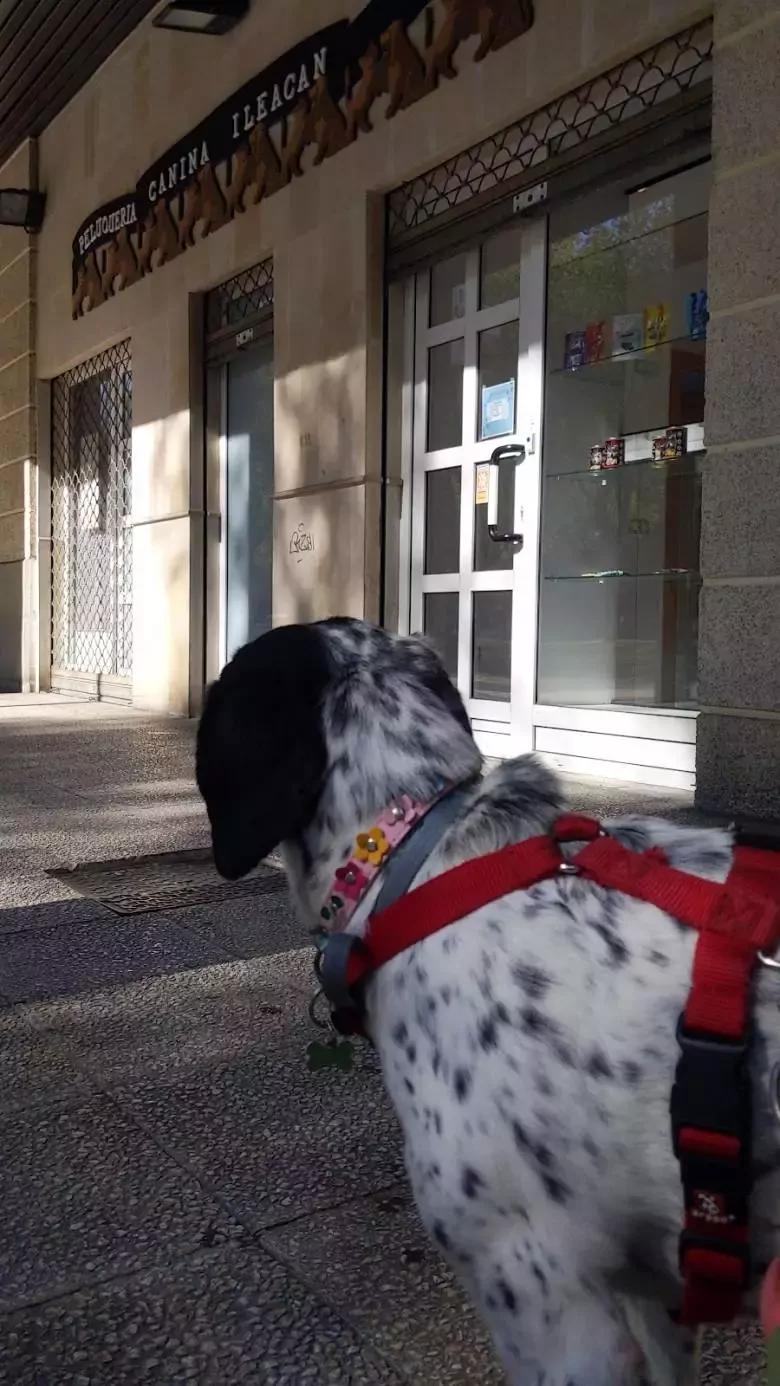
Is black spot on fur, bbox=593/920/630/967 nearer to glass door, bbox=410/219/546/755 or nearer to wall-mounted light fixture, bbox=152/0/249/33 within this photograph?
glass door, bbox=410/219/546/755

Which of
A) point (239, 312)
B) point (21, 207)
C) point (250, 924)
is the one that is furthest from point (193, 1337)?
point (21, 207)

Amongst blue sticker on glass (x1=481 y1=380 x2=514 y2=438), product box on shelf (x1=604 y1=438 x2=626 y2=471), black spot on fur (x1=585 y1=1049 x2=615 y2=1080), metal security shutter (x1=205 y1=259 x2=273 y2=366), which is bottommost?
black spot on fur (x1=585 y1=1049 x2=615 y2=1080)

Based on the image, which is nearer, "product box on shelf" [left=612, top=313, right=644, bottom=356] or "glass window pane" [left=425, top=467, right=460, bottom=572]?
"product box on shelf" [left=612, top=313, right=644, bottom=356]

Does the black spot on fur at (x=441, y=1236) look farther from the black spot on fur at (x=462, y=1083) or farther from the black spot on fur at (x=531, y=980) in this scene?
the black spot on fur at (x=531, y=980)

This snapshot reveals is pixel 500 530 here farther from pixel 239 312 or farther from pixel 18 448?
pixel 18 448

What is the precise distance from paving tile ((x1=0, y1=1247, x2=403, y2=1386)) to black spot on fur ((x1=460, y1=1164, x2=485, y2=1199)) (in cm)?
54

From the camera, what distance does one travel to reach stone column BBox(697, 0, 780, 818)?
182 inches

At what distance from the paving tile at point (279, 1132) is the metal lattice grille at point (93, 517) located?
9.07m

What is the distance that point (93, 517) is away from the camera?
12.2 m

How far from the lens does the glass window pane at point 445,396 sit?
7.17 metres

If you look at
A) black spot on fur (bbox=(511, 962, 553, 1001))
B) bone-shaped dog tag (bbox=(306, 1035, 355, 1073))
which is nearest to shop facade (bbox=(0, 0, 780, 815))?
bone-shaped dog tag (bbox=(306, 1035, 355, 1073))

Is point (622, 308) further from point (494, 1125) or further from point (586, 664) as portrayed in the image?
point (494, 1125)

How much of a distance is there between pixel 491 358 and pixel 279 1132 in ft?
18.0

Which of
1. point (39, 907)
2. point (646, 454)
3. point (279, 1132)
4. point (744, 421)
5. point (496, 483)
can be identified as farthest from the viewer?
point (496, 483)
